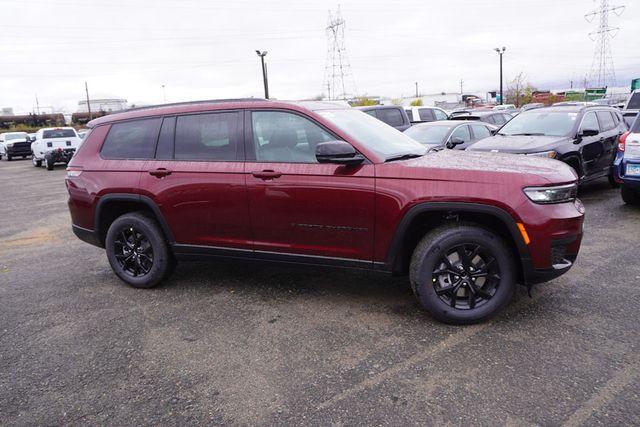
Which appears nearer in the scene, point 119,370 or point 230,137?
point 119,370

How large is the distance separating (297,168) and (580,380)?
2.50 meters

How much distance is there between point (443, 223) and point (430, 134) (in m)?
6.82

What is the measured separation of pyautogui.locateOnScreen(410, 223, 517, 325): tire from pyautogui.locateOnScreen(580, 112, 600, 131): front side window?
6.14 meters

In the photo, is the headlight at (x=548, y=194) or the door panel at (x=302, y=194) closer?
the headlight at (x=548, y=194)

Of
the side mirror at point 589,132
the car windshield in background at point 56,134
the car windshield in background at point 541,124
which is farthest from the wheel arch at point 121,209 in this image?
the car windshield in background at point 56,134

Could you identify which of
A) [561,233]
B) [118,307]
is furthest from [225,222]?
[561,233]

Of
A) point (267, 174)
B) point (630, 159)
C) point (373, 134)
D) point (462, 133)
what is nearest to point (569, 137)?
point (630, 159)

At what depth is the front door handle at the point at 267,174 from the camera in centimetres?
404

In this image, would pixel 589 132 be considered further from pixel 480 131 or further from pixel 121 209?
pixel 121 209

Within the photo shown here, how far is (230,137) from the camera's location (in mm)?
4340

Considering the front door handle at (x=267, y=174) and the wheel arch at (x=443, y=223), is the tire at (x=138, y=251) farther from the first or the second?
the wheel arch at (x=443, y=223)

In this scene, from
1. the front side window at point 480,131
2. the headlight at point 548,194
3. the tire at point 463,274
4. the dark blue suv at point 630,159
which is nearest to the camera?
the headlight at point 548,194

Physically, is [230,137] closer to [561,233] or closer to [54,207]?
[561,233]

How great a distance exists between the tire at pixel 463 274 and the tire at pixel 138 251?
249 centimetres
